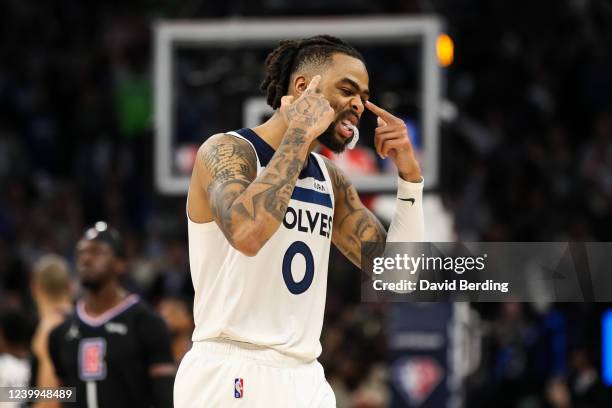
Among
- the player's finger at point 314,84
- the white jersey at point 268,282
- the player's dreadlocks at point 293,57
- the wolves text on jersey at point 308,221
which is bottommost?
the white jersey at point 268,282

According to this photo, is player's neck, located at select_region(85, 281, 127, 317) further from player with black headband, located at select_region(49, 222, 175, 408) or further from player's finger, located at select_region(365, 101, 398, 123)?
player's finger, located at select_region(365, 101, 398, 123)

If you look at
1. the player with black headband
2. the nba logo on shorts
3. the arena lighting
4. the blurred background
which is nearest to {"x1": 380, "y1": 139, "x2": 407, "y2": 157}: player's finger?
the nba logo on shorts

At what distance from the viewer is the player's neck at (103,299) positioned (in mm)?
7355

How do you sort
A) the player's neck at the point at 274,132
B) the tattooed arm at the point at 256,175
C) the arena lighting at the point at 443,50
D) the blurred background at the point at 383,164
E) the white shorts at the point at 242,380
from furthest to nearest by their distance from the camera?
the arena lighting at the point at 443,50 < the blurred background at the point at 383,164 < the player's neck at the point at 274,132 < the white shorts at the point at 242,380 < the tattooed arm at the point at 256,175

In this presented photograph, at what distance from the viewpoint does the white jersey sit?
4.90m

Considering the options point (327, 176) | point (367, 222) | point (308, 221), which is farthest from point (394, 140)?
point (308, 221)

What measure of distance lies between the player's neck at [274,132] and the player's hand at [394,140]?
321 millimetres

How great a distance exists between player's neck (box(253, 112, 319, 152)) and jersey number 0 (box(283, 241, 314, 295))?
40 centimetres

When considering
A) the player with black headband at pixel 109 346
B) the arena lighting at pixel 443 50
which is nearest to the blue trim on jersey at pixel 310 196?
the player with black headband at pixel 109 346

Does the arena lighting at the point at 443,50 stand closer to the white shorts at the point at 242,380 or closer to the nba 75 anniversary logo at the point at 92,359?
the nba 75 anniversary logo at the point at 92,359

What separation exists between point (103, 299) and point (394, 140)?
276 cm

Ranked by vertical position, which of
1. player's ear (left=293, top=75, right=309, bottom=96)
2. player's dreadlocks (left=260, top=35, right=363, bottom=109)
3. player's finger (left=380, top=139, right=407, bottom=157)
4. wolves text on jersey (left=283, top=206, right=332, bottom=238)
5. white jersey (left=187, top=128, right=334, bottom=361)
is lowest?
white jersey (left=187, top=128, right=334, bottom=361)

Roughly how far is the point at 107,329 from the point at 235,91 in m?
4.82

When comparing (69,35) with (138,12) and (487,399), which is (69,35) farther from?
(487,399)
